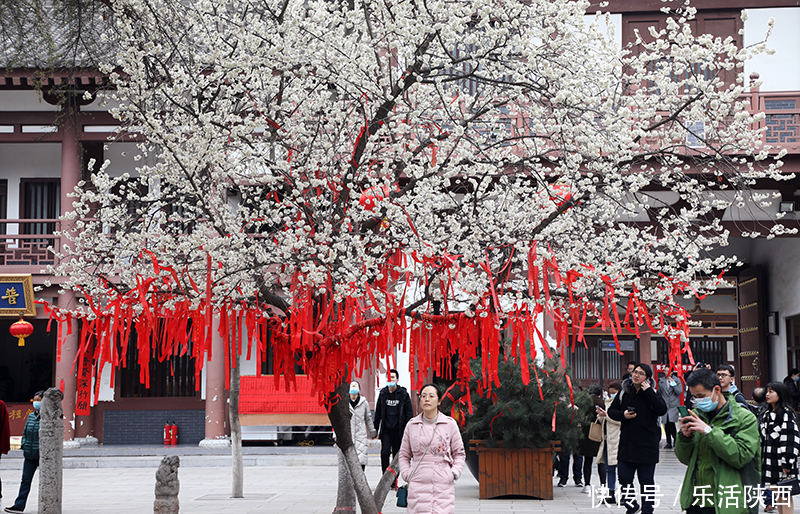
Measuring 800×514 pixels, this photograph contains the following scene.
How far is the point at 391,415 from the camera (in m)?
12.2

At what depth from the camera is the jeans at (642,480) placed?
A: 27.7 feet

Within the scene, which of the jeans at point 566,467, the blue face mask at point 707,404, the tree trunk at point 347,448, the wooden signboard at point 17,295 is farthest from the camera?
the wooden signboard at point 17,295

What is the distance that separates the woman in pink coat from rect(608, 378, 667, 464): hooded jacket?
240 cm

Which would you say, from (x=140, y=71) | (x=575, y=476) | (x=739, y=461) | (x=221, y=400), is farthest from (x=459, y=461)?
(x=221, y=400)

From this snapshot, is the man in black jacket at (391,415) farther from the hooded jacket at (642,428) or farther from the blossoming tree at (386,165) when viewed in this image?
the hooded jacket at (642,428)

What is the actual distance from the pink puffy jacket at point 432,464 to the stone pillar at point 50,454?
17.2ft

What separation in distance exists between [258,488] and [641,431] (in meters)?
7.00

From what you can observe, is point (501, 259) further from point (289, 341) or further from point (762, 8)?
point (762, 8)

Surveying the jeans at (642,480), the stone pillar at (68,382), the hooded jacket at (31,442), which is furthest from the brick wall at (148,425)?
the jeans at (642,480)

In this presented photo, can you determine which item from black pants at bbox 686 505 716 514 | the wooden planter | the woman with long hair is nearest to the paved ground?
the wooden planter

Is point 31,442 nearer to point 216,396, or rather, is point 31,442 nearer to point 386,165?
point 386,165

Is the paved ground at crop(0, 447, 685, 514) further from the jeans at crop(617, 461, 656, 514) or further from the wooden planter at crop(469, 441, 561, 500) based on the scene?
the jeans at crop(617, 461, 656, 514)

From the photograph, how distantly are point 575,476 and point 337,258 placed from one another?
21.9 ft

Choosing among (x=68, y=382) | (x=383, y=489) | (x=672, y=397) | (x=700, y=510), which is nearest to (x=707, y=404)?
(x=700, y=510)
